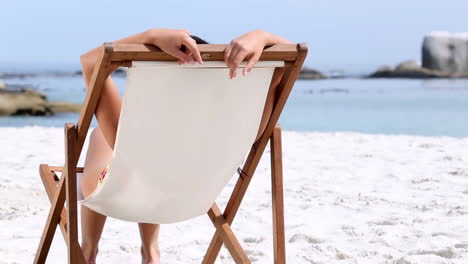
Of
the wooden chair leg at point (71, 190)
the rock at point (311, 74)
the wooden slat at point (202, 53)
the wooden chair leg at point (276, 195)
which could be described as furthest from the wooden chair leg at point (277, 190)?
the rock at point (311, 74)

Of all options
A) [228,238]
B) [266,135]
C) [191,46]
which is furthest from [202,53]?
[228,238]

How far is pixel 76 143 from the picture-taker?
1999 millimetres

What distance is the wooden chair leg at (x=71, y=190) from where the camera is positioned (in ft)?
6.50

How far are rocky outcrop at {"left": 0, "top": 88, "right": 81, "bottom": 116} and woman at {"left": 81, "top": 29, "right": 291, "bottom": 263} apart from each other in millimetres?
14869

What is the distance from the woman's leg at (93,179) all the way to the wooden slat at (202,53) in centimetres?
58

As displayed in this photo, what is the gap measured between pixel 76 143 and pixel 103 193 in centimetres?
19

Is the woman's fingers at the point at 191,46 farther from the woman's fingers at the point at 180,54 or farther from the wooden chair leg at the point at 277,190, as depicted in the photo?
the wooden chair leg at the point at 277,190

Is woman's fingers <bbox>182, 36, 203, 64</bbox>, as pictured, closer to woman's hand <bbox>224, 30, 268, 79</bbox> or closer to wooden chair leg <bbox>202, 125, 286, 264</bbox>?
woman's hand <bbox>224, 30, 268, 79</bbox>

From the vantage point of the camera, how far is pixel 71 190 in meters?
1.99

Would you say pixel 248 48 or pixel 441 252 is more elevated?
pixel 248 48

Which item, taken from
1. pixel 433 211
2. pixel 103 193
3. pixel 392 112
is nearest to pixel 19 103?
pixel 392 112

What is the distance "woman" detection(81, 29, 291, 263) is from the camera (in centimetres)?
181

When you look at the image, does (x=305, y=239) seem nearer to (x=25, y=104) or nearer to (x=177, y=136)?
(x=177, y=136)

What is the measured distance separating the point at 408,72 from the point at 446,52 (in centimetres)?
153
